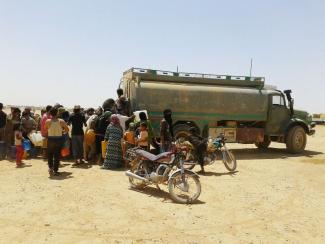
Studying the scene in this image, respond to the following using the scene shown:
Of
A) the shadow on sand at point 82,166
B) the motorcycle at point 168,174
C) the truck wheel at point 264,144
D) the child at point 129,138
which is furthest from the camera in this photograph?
the truck wheel at point 264,144

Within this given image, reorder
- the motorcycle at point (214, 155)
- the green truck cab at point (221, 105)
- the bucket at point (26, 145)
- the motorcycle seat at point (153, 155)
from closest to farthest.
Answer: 1. the motorcycle seat at point (153, 155)
2. the motorcycle at point (214, 155)
3. the bucket at point (26, 145)
4. the green truck cab at point (221, 105)

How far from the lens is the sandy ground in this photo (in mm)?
5949

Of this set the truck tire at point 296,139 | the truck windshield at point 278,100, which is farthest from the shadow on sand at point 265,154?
the truck windshield at point 278,100

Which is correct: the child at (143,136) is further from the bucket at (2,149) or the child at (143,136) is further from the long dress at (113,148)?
the bucket at (2,149)

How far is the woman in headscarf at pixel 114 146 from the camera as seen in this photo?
11.7 metres

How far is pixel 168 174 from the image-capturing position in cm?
840

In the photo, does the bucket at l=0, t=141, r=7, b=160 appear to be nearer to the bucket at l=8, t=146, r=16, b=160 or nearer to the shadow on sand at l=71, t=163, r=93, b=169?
the bucket at l=8, t=146, r=16, b=160

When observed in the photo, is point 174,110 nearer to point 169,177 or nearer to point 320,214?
point 169,177

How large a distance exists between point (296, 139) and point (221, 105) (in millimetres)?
4141

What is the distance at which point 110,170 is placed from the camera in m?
11.6

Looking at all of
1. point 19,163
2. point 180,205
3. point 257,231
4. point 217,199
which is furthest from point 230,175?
point 19,163

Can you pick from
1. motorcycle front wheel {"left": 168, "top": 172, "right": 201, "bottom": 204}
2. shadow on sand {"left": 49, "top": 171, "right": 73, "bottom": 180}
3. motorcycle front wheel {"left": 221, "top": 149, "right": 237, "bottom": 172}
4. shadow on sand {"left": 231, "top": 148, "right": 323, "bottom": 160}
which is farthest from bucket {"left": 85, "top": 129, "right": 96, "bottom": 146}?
shadow on sand {"left": 231, "top": 148, "right": 323, "bottom": 160}

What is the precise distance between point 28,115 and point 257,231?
34.0ft

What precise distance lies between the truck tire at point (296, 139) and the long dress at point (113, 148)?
903 centimetres
